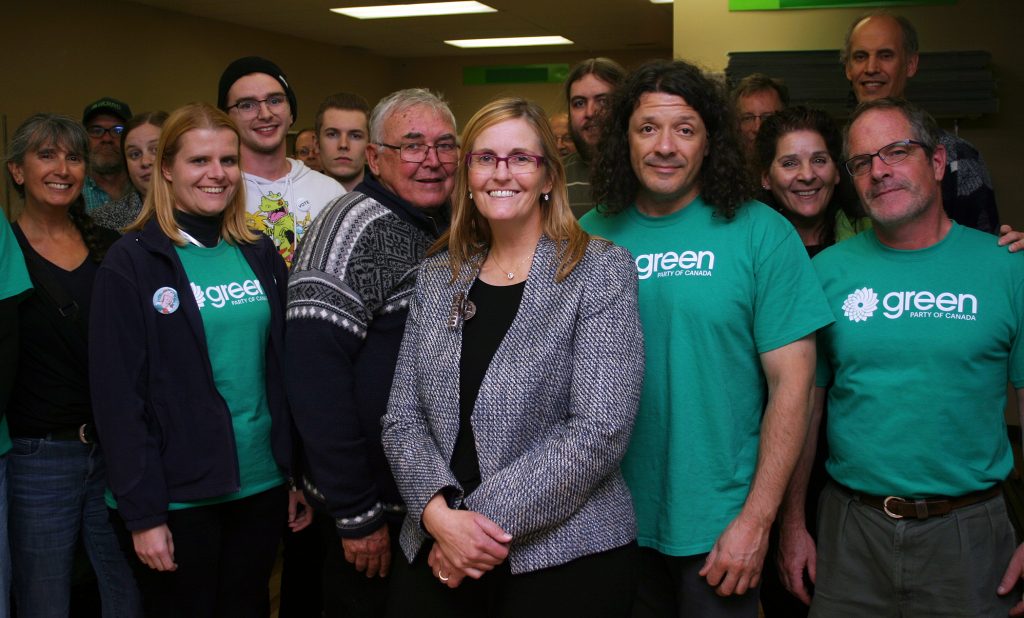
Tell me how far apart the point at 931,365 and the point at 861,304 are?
0.68ft

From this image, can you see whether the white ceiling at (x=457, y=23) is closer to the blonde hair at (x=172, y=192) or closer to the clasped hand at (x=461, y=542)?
the blonde hair at (x=172, y=192)

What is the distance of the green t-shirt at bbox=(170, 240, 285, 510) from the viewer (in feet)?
7.50

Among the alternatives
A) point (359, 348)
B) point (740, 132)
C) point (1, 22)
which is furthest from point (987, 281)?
point (1, 22)

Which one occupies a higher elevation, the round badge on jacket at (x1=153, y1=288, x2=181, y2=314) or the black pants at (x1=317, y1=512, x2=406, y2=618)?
the round badge on jacket at (x1=153, y1=288, x2=181, y2=314)

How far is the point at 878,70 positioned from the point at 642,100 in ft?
5.40

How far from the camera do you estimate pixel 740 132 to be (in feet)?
6.98

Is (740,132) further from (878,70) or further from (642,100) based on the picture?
(878,70)

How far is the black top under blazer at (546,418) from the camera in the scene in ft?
5.72

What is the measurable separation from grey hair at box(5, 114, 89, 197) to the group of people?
37cm

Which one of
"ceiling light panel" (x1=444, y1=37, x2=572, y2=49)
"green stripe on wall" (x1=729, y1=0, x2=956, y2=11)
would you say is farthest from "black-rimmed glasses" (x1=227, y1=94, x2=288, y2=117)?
"ceiling light panel" (x1=444, y1=37, x2=572, y2=49)

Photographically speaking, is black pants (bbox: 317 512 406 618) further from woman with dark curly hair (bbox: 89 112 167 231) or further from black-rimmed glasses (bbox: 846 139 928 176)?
woman with dark curly hair (bbox: 89 112 167 231)

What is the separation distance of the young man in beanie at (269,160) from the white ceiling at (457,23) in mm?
5764

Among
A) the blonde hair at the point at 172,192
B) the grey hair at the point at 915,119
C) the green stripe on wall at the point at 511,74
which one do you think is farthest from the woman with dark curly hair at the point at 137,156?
the green stripe on wall at the point at 511,74

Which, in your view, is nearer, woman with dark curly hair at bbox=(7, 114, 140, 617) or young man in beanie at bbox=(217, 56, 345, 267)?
woman with dark curly hair at bbox=(7, 114, 140, 617)
